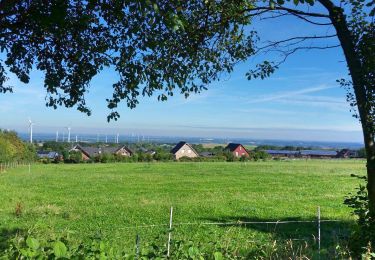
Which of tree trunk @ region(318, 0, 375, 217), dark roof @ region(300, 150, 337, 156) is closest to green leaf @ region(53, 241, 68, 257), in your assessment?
tree trunk @ region(318, 0, 375, 217)

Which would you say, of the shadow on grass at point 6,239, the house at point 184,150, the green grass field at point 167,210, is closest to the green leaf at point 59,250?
the shadow on grass at point 6,239

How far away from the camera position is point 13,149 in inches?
3393

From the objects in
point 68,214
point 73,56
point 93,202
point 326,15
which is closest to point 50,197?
point 93,202

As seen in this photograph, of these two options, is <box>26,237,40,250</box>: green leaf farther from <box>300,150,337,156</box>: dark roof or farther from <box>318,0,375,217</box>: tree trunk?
<box>300,150,337,156</box>: dark roof

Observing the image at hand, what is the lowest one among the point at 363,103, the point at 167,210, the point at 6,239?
the point at 167,210

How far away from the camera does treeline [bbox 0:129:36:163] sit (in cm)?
7618

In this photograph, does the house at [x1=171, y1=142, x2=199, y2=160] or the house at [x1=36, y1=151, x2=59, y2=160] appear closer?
the house at [x1=36, y1=151, x2=59, y2=160]

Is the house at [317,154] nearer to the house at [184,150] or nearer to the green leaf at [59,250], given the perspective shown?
the house at [184,150]

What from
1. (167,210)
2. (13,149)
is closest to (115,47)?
(167,210)

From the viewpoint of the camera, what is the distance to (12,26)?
7469 mm

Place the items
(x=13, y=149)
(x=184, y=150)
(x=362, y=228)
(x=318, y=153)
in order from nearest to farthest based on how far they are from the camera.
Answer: (x=362, y=228)
(x=13, y=149)
(x=184, y=150)
(x=318, y=153)

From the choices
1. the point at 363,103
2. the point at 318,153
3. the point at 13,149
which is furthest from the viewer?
the point at 318,153

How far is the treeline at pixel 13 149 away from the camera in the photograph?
76.2m

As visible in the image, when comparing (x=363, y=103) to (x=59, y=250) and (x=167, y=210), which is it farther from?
(x=167, y=210)
